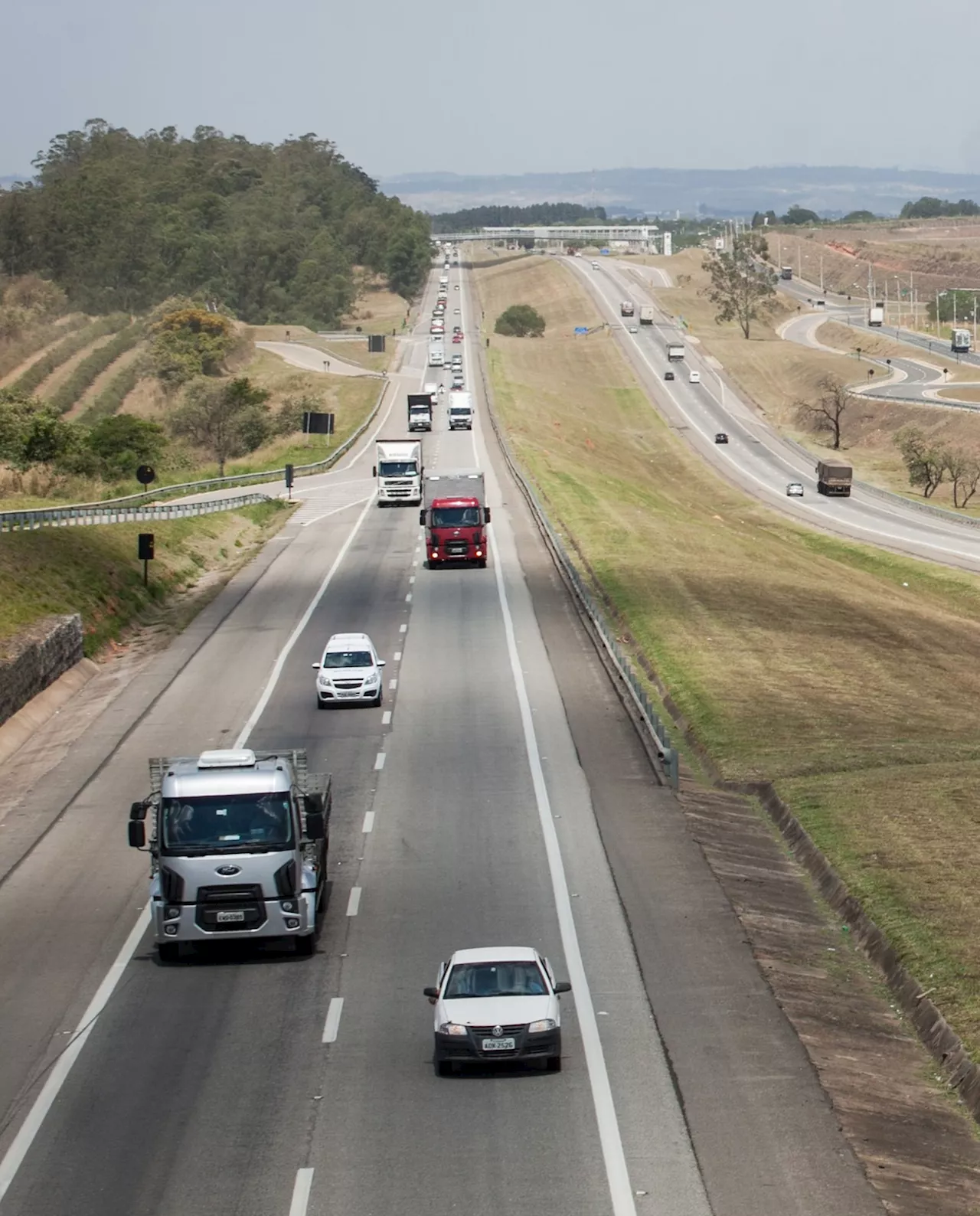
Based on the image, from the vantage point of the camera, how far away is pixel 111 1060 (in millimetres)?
22656

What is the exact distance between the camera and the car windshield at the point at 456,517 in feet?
220

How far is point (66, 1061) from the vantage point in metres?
22.7

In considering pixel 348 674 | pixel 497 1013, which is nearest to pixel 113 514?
pixel 348 674

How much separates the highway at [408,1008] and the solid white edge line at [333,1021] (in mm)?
64

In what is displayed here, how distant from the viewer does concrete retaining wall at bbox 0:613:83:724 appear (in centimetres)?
4453

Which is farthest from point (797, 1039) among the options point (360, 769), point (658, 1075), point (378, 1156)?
point (360, 769)

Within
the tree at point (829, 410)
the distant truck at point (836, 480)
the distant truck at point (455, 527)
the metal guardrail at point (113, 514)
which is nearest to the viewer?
the distant truck at point (455, 527)

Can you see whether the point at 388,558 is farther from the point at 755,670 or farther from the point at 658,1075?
the point at 658,1075

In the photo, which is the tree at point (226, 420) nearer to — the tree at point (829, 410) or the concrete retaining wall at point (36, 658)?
the tree at point (829, 410)

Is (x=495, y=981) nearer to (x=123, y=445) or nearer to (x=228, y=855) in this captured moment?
(x=228, y=855)

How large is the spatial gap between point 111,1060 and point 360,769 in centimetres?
1640

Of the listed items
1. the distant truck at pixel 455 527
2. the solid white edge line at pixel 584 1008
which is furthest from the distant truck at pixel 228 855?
the distant truck at pixel 455 527

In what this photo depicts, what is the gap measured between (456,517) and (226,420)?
2217 inches

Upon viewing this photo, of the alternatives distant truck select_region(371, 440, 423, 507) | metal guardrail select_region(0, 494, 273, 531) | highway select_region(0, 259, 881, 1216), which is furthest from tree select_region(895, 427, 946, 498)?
highway select_region(0, 259, 881, 1216)
